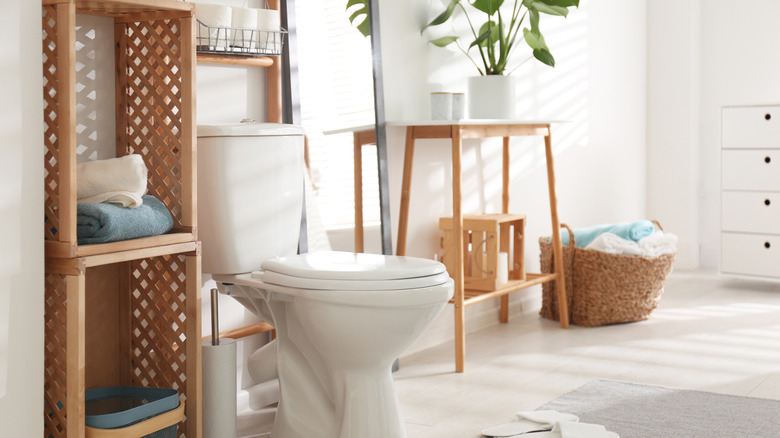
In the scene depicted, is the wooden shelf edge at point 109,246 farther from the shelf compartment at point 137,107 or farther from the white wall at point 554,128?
the white wall at point 554,128

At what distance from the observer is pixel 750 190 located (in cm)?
413

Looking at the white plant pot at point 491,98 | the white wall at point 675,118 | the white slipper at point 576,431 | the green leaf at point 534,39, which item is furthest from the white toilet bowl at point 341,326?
the white wall at point 675,118

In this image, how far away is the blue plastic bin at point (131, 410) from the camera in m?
1.76

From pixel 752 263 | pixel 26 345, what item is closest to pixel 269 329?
pixel 26 345

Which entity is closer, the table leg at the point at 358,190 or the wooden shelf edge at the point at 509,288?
the table leg at the point at 358,190

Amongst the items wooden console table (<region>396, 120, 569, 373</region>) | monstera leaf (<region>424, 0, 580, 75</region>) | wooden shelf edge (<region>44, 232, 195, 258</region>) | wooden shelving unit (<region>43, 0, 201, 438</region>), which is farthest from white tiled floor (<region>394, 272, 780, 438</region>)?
monstera leaf (<region>424, 0, 580, 75</region>)

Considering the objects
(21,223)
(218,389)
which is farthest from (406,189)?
(21,223)

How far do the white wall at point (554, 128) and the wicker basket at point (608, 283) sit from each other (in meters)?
0.29

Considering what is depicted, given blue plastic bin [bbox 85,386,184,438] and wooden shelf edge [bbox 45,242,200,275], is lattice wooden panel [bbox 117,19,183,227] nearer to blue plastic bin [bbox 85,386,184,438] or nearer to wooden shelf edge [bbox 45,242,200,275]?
wooden shelf edge [bbox 45,242,200,275]

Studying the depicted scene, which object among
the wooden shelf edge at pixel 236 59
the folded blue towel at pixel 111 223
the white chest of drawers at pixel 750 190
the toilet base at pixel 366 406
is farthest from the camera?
the white chest of drawers at pixel 750 190

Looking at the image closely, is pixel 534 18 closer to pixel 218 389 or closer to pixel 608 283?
pixel 608 283

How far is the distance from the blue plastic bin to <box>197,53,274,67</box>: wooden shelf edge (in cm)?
82

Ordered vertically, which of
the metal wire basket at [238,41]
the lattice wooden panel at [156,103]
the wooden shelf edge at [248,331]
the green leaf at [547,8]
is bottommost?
the wooden shelf edge at [248,331]

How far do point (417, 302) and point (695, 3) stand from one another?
352 cm
